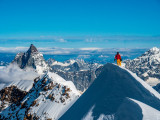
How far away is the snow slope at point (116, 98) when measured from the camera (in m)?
26.5

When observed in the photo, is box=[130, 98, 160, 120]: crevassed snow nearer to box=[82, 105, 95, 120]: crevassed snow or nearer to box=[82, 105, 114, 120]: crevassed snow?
box=[82, 105, 114, 120]: crevassed snow

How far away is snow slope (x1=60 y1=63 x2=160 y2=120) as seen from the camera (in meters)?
26.5

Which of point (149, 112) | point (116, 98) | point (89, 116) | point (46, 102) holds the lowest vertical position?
point (46, 102)

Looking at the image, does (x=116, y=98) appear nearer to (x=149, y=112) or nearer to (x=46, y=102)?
(x=149, y=112)

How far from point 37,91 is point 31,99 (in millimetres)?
2573

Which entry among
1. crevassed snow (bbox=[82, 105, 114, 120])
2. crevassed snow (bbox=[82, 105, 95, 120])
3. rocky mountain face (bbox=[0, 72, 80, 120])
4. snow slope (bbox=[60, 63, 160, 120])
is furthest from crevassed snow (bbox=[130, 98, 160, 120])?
rocky mountain face (bbox=[0, 72, 80, 120])

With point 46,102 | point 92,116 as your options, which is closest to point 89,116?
point 92,116

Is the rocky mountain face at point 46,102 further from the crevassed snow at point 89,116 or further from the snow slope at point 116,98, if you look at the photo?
the crevassed snow at point 89,116

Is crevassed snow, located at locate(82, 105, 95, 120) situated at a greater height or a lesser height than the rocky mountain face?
greater

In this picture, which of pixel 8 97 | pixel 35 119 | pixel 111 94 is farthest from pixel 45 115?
pixel 8 97

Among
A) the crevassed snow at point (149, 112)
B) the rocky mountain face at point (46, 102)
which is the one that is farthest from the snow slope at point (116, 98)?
the rocky mountain face at point (46, 102)

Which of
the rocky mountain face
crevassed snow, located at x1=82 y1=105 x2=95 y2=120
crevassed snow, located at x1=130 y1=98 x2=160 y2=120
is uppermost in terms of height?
crevassed snow, located at x1=130 y1=98 x2=160 y2=120

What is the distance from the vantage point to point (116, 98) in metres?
28.4

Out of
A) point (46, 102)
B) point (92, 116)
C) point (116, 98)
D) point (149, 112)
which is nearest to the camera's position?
point (149, 112)
